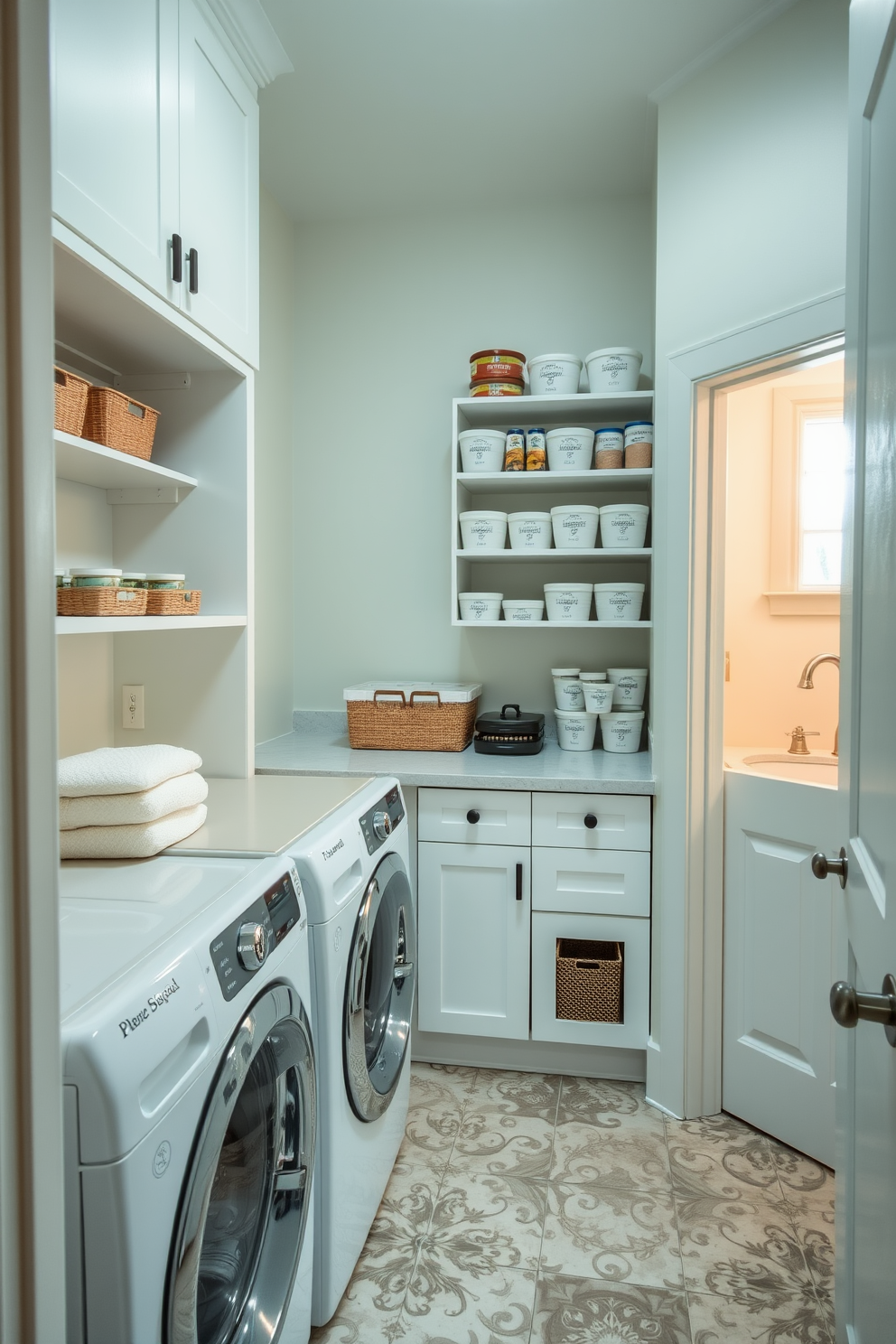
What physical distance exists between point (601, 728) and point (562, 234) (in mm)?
1665

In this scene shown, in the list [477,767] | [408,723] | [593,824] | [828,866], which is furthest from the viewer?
[408,723]

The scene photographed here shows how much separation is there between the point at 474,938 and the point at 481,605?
1.01 m

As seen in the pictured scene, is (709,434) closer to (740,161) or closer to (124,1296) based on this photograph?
(740,161)

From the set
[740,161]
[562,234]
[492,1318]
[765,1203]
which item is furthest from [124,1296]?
[562,234]

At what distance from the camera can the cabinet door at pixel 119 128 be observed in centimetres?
133

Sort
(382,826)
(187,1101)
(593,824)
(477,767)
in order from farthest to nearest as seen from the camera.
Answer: (477,767) < (593,824) < (382,826) < (187,1101)

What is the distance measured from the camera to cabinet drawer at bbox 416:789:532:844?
2.34m

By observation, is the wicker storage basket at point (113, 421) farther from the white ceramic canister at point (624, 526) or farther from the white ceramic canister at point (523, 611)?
the white ceramic canister at point (624, 526)

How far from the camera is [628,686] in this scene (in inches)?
106

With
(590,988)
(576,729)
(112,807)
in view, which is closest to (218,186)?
(112,807)

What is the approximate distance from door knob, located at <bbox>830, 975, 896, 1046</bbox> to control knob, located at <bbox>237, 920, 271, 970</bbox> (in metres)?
0.71

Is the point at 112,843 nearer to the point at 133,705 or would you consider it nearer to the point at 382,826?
the point at 382,826

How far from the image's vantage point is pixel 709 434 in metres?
2.17

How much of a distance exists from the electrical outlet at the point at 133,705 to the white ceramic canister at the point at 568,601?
1237 millimetres
